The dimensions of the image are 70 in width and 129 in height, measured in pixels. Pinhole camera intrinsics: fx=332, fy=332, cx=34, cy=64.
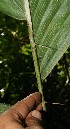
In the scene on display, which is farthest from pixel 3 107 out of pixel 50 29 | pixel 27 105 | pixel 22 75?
pixel 22 75

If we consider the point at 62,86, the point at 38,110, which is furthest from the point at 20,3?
the point at 62,86

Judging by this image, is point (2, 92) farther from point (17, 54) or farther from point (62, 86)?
point (62, 86)

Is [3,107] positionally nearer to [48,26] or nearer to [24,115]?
[24,115]

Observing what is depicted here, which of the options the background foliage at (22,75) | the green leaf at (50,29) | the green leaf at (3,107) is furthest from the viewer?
the background foliage at (22,75)

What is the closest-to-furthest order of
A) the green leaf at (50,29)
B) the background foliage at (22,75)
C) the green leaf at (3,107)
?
1. the green leaf at (50,29)
2. the green leaf at (3,107)
3. the background foliage at (22,75)

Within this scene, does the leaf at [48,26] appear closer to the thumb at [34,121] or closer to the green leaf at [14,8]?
the green leaf at [14,8]

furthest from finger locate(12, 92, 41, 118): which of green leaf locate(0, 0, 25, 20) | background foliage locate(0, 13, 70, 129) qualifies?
background foliage locate(0, 13, 70, 129)

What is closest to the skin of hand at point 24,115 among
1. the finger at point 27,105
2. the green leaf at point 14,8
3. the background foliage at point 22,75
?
the finger at point 27,105
